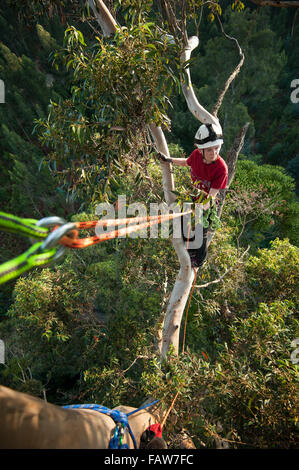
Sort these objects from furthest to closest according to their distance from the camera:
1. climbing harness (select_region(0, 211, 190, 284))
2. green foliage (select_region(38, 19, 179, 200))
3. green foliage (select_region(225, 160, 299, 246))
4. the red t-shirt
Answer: green foliage (select_region(225, 160, 299, 246)), the red t-shirt, green foliage (select_region(38, 19, 179, 200)), climbing harness (select_region(0, 211, 190, 284))

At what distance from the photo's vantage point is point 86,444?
1.01 m

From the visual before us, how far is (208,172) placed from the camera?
2.40 m

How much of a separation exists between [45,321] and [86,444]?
332 centimetres

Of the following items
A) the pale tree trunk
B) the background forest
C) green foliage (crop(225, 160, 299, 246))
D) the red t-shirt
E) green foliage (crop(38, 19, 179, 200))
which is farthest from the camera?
green foliage (crop(225, 160, 299, 246))

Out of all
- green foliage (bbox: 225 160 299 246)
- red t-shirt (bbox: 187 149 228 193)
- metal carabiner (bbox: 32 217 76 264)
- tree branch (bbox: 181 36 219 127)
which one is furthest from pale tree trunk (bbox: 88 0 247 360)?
green foliage (bbox: 225 160 299 246)

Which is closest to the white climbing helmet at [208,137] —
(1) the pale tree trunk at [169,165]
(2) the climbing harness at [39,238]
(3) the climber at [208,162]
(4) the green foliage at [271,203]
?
(3) the climber at [208,162]

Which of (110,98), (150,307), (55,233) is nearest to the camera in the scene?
(55,233)

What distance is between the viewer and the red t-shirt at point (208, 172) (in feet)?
7.59

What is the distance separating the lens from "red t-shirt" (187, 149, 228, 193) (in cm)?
231

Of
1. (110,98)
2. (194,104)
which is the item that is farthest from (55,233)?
(194,104)

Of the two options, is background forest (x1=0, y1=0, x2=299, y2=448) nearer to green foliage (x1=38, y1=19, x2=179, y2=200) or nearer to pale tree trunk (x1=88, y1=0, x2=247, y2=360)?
green foliage (x1=38, y1=19, x2=179, y2=200)

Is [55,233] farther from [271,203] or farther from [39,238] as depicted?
[271,203]

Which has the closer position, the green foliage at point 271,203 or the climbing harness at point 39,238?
the climbing harness at point 39,238

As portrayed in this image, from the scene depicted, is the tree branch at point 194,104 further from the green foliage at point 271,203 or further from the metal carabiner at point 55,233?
the green foliage at point 271,203
